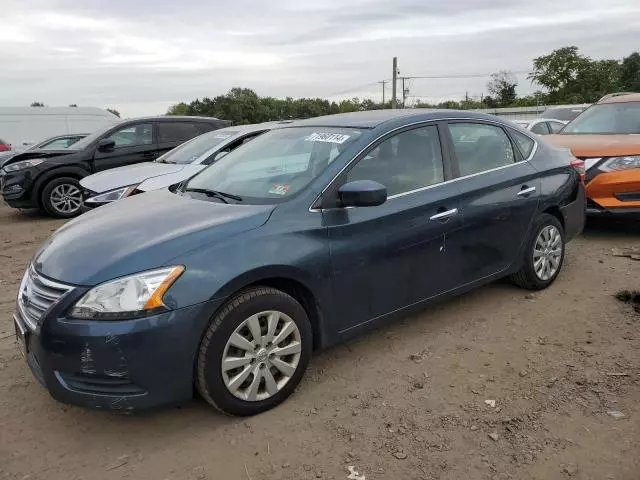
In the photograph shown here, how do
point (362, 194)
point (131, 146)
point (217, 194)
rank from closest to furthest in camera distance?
1. point (362, 194)
2. point (217, 194)
3. point (131, 146)

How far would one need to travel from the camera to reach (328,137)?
3.89m

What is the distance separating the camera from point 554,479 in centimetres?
256

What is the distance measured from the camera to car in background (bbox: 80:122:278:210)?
7094 millimetres

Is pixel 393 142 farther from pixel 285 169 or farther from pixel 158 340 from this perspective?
pixel 158 340

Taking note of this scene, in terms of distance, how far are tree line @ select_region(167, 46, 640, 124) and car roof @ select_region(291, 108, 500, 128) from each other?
26.6m

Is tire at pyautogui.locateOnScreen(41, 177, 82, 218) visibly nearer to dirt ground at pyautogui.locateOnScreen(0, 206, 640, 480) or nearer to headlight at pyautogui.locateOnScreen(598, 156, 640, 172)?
dirt ground at pyautogui.locateOnScreen(0, 206, 640, 480)

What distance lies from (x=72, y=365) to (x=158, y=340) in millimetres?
439

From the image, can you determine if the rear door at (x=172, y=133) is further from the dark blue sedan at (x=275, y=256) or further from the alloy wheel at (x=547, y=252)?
the alloy wheel at (x=547, y=252)

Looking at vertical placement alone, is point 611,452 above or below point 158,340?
below

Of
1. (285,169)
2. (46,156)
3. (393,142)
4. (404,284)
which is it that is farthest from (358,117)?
(46,156)

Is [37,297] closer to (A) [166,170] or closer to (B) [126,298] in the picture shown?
(B) [126,298]

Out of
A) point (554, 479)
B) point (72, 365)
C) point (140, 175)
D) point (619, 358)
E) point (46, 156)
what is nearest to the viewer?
→ point (554, 479)

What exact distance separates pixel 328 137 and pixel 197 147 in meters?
4.62

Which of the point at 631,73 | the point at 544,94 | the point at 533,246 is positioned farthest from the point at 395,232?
the point at 631,73
